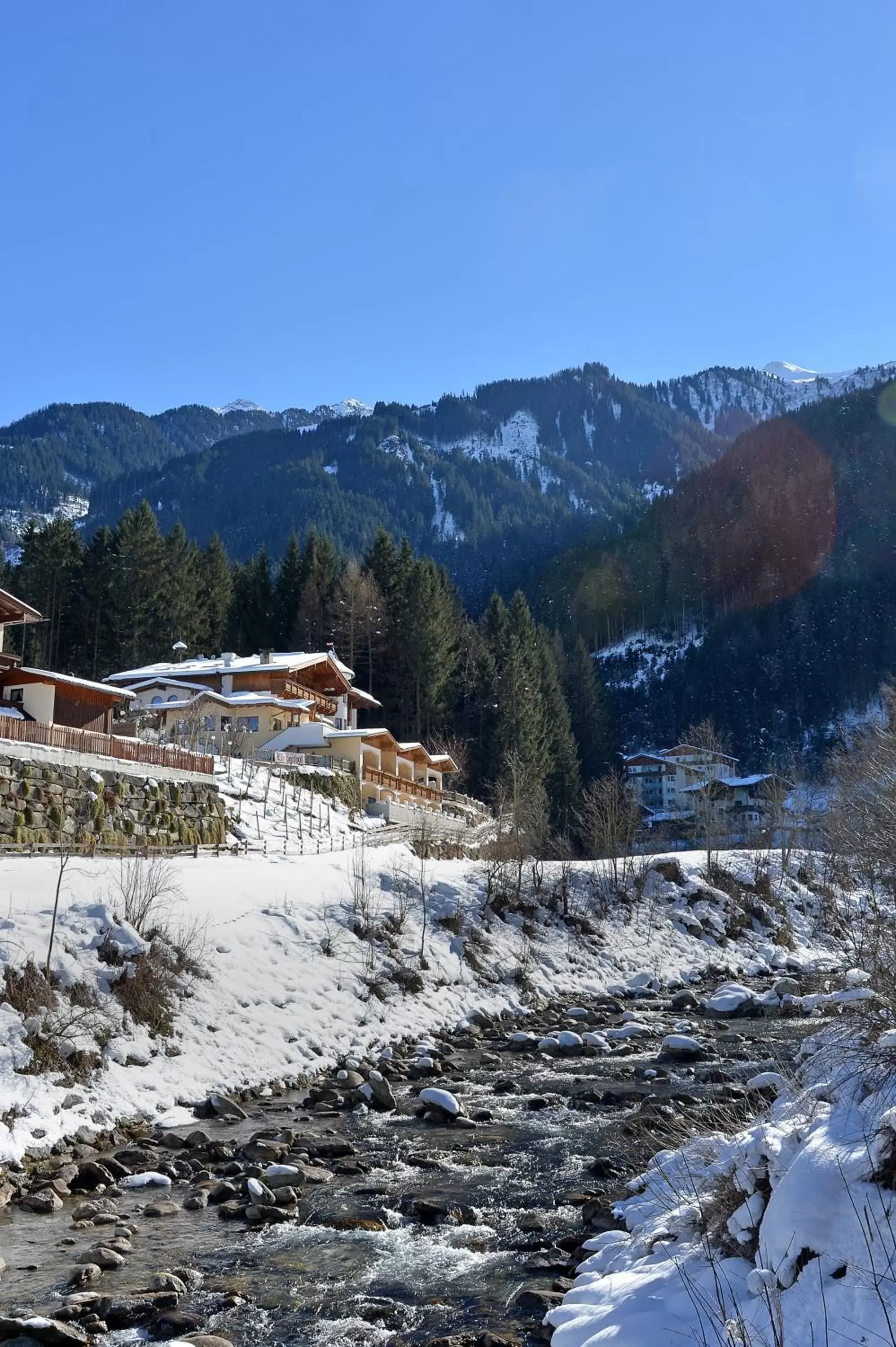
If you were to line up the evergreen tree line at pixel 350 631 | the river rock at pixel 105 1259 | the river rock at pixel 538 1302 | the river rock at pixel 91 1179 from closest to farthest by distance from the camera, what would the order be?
the river rock at pixel 538 1302 < the river rock at pixel 105 1259 < the river rock at pixel 91 1179 < the evergreen tree line at pixel 350 631

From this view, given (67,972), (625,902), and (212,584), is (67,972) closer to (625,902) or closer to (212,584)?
(625,902)

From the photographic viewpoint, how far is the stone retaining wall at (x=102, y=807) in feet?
84.0

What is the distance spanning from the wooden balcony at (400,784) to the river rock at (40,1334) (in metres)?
39.2

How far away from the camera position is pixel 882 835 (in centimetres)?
1266

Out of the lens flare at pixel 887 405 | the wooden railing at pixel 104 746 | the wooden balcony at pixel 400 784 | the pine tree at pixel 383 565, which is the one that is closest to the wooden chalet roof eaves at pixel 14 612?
the wooden railing at pixel 104 746

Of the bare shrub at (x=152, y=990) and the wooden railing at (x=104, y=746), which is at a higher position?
the wooden railing at (x=104, y=746)

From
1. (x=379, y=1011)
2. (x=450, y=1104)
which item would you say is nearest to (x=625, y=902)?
(x=379, y=1011)

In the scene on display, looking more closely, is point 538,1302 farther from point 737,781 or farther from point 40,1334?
point 737,781

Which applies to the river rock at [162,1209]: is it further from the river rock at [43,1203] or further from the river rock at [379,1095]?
the river rock at [379,1095]

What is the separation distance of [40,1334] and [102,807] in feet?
69.1

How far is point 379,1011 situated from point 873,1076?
18.2 meters

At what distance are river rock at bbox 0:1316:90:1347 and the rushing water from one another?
0.98 ft

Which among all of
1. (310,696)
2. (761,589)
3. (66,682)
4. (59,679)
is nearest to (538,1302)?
(59,679)

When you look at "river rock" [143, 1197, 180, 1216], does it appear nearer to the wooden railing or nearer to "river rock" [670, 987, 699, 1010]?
the wooden railing
